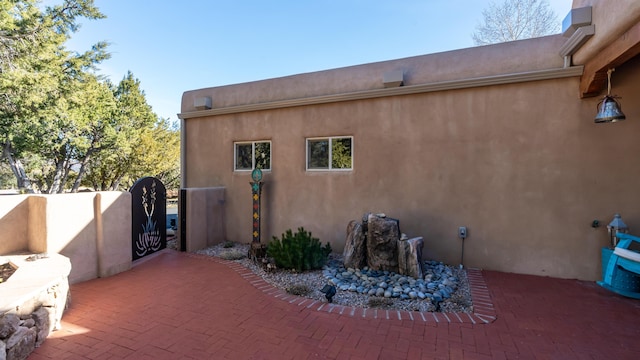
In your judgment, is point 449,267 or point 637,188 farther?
point 449,267

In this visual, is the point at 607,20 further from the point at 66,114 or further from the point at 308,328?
the point at 66,114

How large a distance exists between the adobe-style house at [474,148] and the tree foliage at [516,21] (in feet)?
35.5

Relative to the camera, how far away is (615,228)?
476 cm

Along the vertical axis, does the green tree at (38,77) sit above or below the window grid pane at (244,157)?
above

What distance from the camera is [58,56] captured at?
12.7m

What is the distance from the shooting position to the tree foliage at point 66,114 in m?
10.3

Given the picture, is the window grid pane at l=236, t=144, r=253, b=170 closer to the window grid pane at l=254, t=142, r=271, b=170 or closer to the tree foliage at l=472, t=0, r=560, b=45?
the window grid pane at l=254, t=142, r=271, b=170

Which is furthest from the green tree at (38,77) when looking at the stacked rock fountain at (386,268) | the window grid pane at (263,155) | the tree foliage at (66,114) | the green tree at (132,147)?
the stacked rock fountain at (386,268)

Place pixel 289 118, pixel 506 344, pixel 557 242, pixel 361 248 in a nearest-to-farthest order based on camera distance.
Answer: pixel 506 344 → pixel 557 242 → pixel 361 248 → pixel 289 118

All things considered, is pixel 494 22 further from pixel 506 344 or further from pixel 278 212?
pixel 506 344

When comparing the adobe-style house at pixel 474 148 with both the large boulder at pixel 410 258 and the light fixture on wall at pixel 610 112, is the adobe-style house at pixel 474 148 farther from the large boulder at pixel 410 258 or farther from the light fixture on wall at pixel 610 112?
the large boulder at pixel 410 258

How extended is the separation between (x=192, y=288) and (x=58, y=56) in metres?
14.0

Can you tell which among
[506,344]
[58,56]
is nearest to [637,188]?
[506,344]

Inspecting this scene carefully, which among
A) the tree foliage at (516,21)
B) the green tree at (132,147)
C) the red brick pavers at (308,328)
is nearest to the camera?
the red brick pavers at (308,328)
